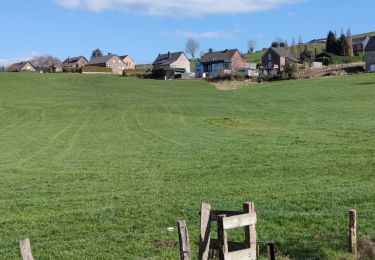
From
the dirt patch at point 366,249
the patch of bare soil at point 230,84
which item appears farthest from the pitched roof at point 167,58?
the dirt patch at point 366,249

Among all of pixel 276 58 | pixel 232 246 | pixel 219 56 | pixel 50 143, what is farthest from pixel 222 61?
pixel 232 246

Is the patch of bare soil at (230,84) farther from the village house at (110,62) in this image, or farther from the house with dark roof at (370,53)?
the village house at (110,62)

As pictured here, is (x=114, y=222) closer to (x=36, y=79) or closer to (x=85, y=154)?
(x=85, y=154)

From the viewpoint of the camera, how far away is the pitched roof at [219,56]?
141875 mm

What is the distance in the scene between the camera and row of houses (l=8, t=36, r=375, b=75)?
4186 inches

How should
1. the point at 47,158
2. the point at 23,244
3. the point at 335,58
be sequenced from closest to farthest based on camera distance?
the point at 23,244, the point at 47,158, the point at 335,58

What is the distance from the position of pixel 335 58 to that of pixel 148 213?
387 ft

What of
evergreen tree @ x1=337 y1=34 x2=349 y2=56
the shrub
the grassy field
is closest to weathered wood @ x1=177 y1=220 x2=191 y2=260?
the grassy field

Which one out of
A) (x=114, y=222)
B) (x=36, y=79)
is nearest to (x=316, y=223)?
(x=114, y=222)

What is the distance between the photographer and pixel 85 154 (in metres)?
24.8

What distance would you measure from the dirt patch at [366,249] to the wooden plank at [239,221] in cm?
241

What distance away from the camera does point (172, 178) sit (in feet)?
57.1

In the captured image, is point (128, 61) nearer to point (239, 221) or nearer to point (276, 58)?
point (276, 58)

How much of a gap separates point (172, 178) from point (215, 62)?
415 ft
